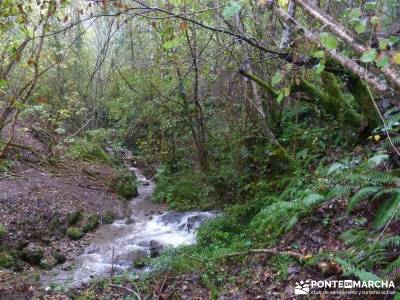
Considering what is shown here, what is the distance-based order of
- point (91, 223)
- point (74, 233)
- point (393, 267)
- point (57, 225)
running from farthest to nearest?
1. point (91, 223)
2. point (57, 225)
3. point (74, 233)
4. point (393, 267)

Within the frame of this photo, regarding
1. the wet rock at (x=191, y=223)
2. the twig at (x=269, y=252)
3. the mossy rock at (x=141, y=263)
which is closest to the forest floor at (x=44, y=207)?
the mossy rock at (x=141, y=263)

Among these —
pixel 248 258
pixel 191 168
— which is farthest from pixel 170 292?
pixel 191 168

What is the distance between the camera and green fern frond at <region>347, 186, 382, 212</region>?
201 inches

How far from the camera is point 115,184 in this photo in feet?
45.4

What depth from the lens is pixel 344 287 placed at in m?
4.27

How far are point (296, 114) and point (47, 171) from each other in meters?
8.27

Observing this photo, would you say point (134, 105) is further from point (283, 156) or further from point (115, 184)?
point (283, 156)

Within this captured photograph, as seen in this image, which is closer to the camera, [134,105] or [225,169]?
[225,169]

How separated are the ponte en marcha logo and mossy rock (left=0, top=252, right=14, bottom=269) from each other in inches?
232

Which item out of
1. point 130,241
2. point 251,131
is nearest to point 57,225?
point 130,241

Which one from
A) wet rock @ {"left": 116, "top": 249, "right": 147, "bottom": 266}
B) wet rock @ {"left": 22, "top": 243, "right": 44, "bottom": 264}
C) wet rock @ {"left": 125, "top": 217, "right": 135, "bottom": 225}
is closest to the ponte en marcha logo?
wet rock @ {"left": 116, "top": 249, "right": 147, "bottom": 266}

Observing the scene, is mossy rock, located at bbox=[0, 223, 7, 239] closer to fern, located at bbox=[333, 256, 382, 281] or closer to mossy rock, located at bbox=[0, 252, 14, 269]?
mossy rock, located at bbox=[0, 252, 14, 269]

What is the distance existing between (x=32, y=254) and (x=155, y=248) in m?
2.64

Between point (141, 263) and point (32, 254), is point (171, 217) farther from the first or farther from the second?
point (32, 254)
